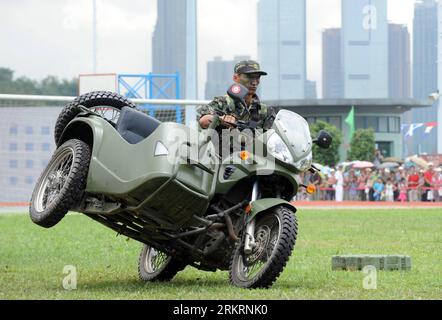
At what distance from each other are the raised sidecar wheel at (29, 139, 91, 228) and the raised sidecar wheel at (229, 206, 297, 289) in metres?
1.63

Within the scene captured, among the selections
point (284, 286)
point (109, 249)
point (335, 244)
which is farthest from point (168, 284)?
point (335, 244)

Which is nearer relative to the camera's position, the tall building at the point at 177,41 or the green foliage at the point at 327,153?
the tall building at the point at 177,41

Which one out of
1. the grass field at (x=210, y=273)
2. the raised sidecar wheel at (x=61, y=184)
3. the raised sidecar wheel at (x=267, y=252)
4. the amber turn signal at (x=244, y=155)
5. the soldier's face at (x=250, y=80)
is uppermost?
the soldier's face at (x=250, y=80)

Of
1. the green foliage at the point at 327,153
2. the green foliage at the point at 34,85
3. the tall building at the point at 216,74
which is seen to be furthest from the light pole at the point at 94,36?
the tall building at the point at 216,74

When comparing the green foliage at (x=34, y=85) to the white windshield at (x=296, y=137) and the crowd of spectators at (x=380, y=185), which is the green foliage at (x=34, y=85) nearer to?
the crowd of spectators at (x=380, y=185)

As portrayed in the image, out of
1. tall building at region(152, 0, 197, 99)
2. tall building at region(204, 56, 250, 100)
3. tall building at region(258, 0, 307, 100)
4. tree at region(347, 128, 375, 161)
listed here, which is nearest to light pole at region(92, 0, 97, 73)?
tall building at region(152, 0, 197, 99)

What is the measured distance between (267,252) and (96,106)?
2.50 metres

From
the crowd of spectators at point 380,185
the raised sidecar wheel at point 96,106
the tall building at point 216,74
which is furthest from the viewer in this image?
the tall building at point 216,74

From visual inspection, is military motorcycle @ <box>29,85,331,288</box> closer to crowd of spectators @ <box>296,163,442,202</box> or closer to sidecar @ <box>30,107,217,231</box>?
sidecar @ <box>30,107,217,231</box>

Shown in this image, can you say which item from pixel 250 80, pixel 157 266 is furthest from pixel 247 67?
pixel 157 266

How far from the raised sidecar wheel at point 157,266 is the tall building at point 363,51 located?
87622mm

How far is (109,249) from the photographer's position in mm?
16516

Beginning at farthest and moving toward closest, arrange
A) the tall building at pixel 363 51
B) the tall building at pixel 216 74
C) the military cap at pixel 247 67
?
the tall building at pixel 216 74, the tall building at pixel 363 51, the military cap at pixel 247 67

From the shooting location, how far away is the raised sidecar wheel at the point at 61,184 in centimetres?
1010
